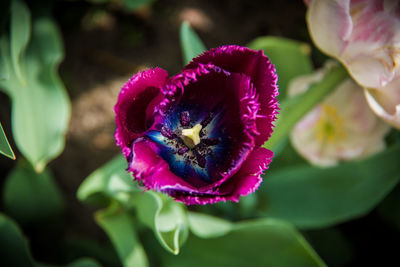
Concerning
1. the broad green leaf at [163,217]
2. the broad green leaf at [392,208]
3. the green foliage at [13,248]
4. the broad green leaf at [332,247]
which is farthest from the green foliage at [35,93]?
the broad green leaf at [392,208]

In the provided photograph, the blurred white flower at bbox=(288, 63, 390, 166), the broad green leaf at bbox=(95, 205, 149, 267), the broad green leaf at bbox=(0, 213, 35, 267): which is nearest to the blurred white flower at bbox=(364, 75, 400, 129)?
the blurred white flower at bbox=(288, 63, 390, 166)

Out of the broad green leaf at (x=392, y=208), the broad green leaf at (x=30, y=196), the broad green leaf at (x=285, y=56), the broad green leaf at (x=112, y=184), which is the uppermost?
the broad green leaf at (x=285, y=56)

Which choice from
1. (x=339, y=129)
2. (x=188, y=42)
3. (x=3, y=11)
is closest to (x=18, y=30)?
(x=3, y=11)

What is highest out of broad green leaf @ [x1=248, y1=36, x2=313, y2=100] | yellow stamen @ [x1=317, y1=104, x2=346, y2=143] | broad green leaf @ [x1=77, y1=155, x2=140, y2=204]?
broad green leaf @ [x1=248, y1=36, x2=313, y2=100]

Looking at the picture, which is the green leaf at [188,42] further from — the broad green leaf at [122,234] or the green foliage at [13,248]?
the green foliage at [13,248]

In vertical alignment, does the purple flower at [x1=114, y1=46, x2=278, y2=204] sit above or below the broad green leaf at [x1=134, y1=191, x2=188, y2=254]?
above

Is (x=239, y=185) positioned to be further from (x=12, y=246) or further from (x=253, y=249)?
(x=12, y=246)

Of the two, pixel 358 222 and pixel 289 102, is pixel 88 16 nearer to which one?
pixel 289 102

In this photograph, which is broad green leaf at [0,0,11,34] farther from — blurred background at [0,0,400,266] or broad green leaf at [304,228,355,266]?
broad green leaf at [304,228,355,266]
